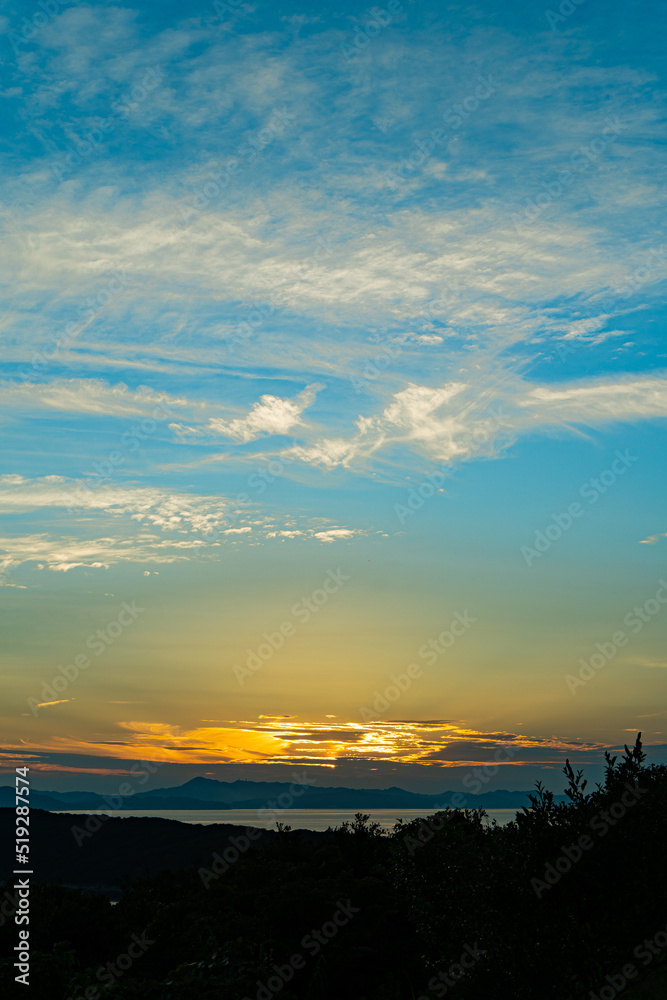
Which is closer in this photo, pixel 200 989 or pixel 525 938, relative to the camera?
pixel 525 938

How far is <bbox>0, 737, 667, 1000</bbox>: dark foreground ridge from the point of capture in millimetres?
14273

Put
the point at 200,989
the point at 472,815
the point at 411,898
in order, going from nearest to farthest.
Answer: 1. the point at 200,989
2. the point at 411,898
3. the point at 472,815

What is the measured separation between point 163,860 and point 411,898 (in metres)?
100

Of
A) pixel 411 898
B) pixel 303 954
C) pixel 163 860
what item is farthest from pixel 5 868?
pixel 411 898

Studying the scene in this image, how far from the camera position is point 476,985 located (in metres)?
15.2

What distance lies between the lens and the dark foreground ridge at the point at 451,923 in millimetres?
14273

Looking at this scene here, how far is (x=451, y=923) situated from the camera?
56.4ft

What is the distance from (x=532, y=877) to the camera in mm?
15523

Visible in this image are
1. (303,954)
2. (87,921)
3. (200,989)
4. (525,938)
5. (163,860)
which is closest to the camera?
(525,938)

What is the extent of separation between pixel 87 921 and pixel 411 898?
1059 inches

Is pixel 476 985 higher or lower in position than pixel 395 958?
higher

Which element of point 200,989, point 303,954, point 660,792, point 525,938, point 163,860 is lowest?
point 163,860

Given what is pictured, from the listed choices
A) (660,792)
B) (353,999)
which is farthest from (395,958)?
(660,792)

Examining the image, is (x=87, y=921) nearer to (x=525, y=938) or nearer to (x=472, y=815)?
(x=472, y=815)
